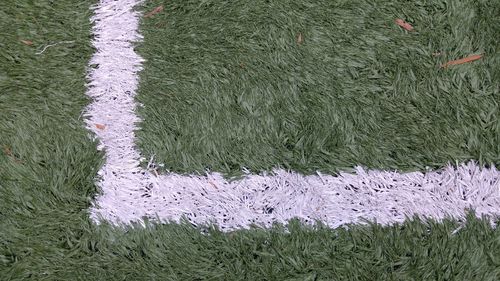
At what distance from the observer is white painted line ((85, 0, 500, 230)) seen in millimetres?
1865

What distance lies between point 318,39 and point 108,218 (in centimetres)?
113

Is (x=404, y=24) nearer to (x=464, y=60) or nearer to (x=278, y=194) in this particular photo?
(x=464, y=60)

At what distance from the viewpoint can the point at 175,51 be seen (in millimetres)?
2115

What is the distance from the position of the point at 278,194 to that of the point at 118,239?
64 centimetres

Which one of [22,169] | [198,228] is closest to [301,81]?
[198,228]

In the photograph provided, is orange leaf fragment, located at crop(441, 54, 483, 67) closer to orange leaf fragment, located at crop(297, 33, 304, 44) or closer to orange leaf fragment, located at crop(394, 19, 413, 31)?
orange leaf fragment, located at crop(394, 19, 413, 31)

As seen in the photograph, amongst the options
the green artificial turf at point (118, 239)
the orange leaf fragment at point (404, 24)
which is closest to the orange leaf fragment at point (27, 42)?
the green artificial turf at point (118, 239)

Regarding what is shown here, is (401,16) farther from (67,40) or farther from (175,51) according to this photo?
(67,40)

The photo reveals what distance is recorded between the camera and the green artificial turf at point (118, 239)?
70.7 inches

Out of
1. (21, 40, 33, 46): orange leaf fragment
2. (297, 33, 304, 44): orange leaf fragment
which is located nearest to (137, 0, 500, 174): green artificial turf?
(297, 33, 304, 44): orange leaf fragment

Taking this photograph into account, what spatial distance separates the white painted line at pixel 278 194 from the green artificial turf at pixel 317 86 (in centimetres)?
5

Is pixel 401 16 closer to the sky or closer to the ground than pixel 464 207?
closer to the sky

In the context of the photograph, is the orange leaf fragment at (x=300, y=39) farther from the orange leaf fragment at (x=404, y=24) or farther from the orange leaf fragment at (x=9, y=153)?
the orange leaf fragment at (x=9, y=153)

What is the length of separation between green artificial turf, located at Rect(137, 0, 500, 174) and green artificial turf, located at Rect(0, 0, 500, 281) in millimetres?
261
